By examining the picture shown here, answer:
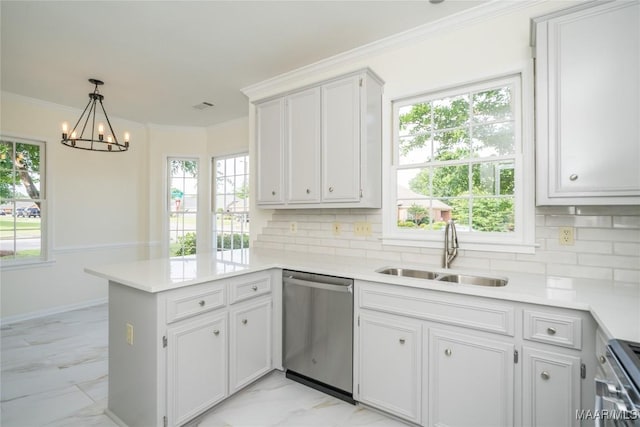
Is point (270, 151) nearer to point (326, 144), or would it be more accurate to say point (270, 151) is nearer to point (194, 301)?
point (326, 144)

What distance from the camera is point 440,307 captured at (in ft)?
6.08

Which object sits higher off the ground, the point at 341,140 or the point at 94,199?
the point at 341,140

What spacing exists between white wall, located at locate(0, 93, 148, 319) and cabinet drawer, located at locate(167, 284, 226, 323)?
3.51 metres

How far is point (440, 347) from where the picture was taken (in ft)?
6.11

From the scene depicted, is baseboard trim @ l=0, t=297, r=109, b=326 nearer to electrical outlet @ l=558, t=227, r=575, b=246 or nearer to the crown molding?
the crown molding

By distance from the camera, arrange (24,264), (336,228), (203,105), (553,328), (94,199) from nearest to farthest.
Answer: (553,328), (336,228), (24,264), (203,105), (94,199)

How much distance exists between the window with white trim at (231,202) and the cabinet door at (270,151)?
70.1 inches

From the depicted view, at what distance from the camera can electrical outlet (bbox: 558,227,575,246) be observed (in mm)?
2031

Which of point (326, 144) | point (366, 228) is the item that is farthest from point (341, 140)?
point (366, 228)

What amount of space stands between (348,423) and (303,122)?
2.35 meters

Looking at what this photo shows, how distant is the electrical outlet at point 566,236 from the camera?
2.03 meters

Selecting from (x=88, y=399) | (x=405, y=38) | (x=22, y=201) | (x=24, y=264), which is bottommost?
(x=88, y=399)

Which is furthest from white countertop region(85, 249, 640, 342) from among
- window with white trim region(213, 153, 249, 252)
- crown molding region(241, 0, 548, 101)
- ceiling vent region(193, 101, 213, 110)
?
ceiling vent region(193, 101, 213, 110)

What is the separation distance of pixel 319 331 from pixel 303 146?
158 cm
